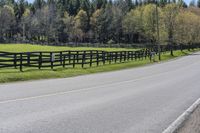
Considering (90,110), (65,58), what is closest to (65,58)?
(65,58)

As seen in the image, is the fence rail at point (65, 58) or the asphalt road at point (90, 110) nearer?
the asphalt road at point (90, 110)

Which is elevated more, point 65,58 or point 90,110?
point 90,110

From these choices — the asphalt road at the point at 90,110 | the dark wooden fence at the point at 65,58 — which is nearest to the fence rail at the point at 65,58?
the dark wooden fence at the point at 65,58

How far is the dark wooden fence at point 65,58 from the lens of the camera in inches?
1168

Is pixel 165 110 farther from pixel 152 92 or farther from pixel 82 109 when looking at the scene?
pixel 152 92

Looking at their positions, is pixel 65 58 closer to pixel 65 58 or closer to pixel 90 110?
pixel 65 58

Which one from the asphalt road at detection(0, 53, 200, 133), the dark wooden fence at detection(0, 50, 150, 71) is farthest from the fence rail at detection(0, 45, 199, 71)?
the asphalt road at detection(0, 53, 200, 133)

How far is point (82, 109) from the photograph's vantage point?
13039mm

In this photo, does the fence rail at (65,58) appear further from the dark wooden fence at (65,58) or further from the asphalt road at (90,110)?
the asphalt road at (90,110)

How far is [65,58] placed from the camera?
124 feet

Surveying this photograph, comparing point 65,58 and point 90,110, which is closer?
point 90,110

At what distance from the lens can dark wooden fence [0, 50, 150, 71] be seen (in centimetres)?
2966

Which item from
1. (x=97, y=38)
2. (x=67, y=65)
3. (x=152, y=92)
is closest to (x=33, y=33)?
(x=97, y=38)

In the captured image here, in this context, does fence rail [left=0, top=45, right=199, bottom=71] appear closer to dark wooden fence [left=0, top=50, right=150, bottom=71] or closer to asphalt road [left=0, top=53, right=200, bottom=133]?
dark wooden fence [left=0, top=50, right=150, bottom=71]
